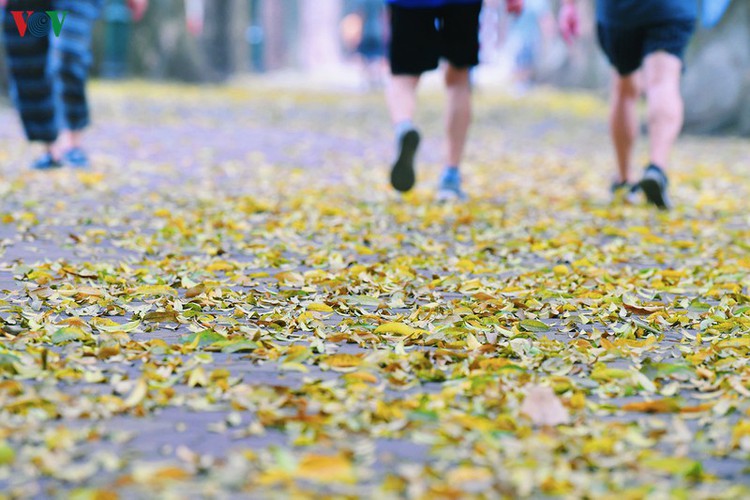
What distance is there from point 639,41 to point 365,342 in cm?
358

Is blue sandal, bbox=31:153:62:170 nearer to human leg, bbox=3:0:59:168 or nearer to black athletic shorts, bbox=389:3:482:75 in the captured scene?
human leg, bbox=3:0:59:168

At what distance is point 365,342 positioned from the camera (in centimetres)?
316

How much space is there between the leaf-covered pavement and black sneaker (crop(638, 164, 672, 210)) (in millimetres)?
111

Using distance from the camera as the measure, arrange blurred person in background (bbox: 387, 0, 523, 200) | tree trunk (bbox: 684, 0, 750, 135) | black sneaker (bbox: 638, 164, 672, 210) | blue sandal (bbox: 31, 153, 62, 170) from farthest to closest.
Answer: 1. tree trunk (bbox: 684, 0, 750, 135)
2. blue sandal (bbox: 31, 153, 62, 170)
3. blurred person in background (bbox: 387, 0, 523, 200)
4. black sneaker (bbox: 638, 164, 672, 210)

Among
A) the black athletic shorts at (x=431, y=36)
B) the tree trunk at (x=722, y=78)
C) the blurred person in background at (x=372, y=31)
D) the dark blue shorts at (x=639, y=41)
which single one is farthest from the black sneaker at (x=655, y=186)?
the blurred person in background at (x=372, y=31)

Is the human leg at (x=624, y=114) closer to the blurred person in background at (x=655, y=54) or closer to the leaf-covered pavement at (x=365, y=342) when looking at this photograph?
the blurred person in background at (x=655, y=54)

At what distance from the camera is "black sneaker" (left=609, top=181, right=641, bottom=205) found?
6.39 m

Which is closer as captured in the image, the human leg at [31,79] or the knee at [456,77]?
the knee at [456,77]

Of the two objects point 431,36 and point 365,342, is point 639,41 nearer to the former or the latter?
point 431,36

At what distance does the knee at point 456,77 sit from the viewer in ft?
20.8

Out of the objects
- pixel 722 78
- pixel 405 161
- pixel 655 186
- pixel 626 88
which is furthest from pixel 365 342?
pixel 722 78

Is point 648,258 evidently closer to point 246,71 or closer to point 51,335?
point 51,335

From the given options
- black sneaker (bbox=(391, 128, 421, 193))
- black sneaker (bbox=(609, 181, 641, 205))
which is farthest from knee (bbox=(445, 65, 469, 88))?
black sneaker (bbox=(609, 181, 641, 205))

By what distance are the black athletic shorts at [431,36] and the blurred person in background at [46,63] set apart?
6.73ft
